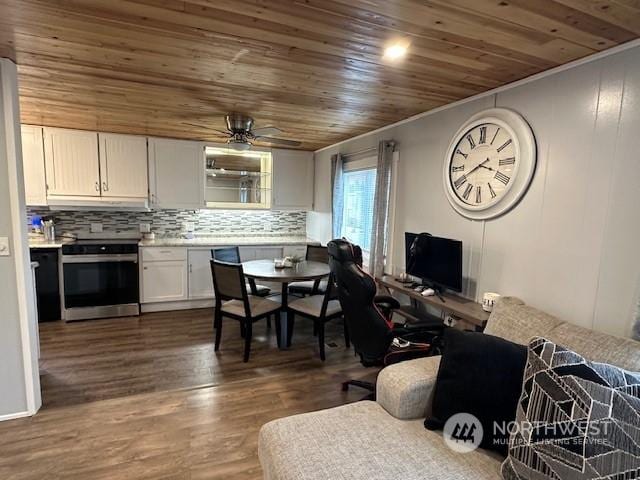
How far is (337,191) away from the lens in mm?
4586

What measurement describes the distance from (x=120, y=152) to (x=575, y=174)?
475 centimetres

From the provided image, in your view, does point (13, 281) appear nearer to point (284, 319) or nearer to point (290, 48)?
point (284, 319)

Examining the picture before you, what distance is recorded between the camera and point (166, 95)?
2742 millimetres

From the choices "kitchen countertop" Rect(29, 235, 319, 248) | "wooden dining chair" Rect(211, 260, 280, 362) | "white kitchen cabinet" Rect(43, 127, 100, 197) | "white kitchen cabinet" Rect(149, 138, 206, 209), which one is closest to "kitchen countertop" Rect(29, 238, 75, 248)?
"kitchen countertop" Rect(29, 235, 319, 248)

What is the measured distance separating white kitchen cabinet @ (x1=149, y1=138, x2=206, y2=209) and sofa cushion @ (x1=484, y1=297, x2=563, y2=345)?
4065 millimetres

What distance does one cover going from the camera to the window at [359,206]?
414 centimetres

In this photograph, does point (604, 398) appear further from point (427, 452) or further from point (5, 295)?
point (5, 295)

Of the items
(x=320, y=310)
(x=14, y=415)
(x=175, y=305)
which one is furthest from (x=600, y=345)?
(x=175, y=305)

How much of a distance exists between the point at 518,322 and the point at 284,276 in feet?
6.79

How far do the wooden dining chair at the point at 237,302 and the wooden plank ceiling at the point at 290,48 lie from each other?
147 centimetres

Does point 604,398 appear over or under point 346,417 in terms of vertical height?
over

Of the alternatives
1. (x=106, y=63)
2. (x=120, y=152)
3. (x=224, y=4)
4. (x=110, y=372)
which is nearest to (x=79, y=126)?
(x=120, y=152)

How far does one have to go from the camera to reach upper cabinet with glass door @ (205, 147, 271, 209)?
4980 millimetres

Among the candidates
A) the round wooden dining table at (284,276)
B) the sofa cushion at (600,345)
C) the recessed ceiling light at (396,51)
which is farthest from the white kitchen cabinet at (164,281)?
the sofa cushion at (600,345)
